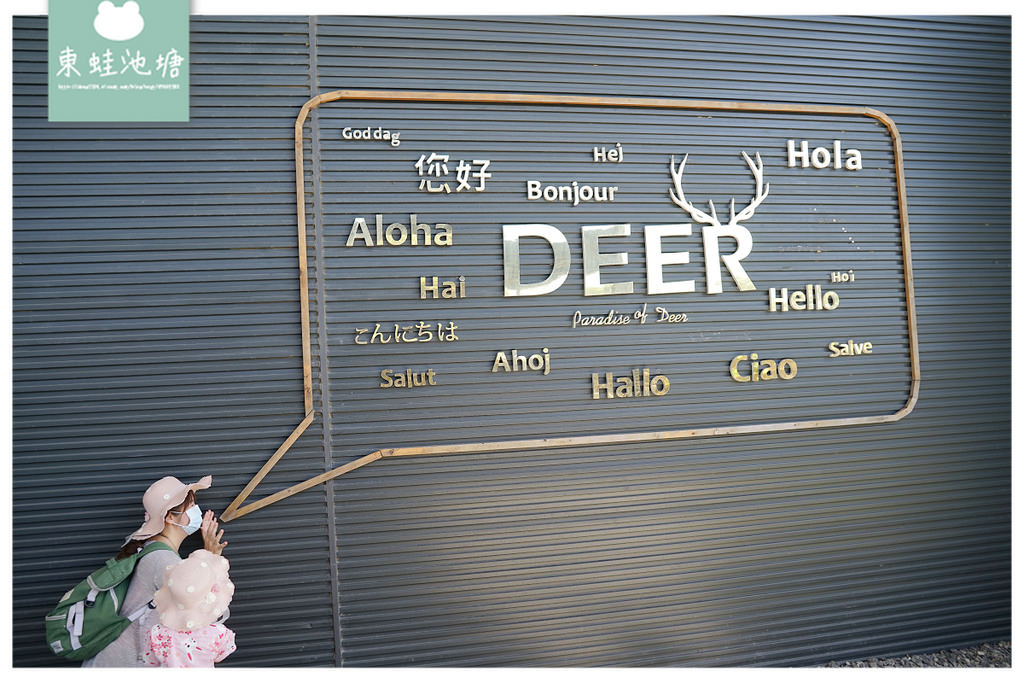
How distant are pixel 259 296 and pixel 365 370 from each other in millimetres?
603

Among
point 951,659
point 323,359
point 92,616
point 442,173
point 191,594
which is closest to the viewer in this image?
point 191,594

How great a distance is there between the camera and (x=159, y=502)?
2.89m

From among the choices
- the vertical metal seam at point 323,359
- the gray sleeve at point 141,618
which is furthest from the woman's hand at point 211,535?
the vertical metal seam at point 323,359

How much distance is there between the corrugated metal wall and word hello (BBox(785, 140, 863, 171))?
0.27 m

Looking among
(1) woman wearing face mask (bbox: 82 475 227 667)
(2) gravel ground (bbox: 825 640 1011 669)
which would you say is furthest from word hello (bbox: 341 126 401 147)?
(2) gravel ground (bbox: 825 640 1011 669)

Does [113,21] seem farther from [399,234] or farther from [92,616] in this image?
[92,616]

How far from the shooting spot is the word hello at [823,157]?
3641mm

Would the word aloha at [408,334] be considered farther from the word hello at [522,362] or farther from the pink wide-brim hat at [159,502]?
the pink wide-brim hat at [159,502]

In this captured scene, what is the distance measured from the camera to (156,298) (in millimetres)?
3170

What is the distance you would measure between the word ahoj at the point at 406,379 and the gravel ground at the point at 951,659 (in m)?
2.58

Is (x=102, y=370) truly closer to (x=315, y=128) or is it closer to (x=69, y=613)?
(x=69, y=613)

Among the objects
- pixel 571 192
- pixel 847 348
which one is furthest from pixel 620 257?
pixel 847 348

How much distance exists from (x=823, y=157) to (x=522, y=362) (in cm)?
196

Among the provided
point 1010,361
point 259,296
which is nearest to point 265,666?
point 259,296
